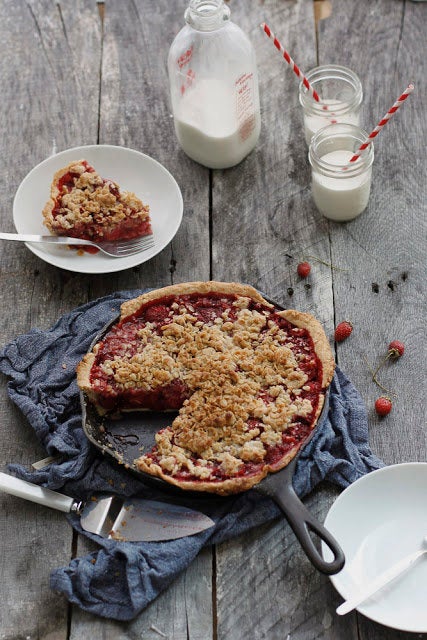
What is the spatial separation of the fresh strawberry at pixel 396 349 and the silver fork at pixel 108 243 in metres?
0.98

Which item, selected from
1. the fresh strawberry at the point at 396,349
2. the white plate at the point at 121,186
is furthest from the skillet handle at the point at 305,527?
the white plate at the point at 121,186

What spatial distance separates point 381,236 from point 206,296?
837 mm

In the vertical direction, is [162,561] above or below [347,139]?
below

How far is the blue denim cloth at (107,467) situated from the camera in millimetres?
2510

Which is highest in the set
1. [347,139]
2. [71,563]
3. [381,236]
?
[347,139]

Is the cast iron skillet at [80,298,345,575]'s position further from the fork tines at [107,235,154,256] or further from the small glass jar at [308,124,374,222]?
the small glass jar at [308,124,374,222]

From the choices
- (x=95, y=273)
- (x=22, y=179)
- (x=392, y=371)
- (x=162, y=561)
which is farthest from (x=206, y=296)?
(x=22, y=179)

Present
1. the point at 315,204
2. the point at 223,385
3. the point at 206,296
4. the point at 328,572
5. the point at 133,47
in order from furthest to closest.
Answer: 1. the point at 133,47
2. the point at 315,204
3. the point at 206,296
4. the point at 223,385
5. the point at 328,572

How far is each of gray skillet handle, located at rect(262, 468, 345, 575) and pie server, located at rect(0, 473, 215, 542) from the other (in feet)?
0.83

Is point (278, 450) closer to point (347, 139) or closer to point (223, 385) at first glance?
point (223, 385)

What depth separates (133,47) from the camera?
3941mm

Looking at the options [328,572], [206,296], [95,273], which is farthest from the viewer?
[95,273]

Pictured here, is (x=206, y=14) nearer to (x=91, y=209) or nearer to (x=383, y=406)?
(x=91, y=209)

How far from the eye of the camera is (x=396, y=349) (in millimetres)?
2986
